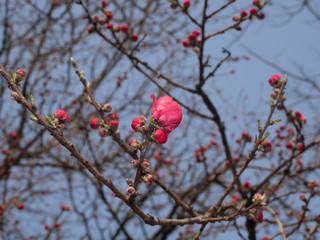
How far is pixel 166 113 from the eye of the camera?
1.36 m

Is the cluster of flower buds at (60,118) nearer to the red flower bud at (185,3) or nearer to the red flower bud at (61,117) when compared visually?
the red flower bud at (61,117)

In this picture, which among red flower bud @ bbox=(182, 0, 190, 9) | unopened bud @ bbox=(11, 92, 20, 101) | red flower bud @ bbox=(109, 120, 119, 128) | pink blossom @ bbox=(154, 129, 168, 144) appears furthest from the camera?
red flower bud @ bbox=(182, 0, 190, 9)

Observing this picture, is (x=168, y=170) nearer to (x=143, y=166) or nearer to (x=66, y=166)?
(x=66, y=166)

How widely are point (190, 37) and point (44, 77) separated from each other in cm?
298

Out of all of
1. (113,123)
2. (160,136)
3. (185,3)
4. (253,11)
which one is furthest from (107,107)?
(253,11)

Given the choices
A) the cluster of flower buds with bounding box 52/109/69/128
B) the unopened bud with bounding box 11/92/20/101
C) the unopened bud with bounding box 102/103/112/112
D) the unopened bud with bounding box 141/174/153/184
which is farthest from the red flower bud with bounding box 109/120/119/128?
the unopened bud with bounding box 11/92/20/101

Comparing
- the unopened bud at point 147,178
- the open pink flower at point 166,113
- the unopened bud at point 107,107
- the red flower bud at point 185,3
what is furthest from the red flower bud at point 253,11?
the unopened bud at point 147,178

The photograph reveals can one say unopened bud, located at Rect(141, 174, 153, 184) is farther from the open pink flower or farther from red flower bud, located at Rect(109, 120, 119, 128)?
red flower bud, located at Rect(109, 120, 119, 128)

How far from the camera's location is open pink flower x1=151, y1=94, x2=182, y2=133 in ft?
4.44

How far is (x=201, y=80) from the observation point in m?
3.00

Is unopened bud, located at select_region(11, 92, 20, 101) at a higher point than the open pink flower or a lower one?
higher

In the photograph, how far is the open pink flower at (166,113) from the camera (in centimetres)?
135

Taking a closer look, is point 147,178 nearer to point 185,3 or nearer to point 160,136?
point 160,136

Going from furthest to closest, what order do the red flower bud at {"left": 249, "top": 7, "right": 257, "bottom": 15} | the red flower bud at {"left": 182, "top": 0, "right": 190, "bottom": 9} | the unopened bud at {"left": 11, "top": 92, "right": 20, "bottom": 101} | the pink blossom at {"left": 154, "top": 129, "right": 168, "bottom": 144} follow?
the red flower bud at {"left": 249, "top": 7, "right": 257, "bottom": 15}
the red flower bud at {"left": 182, "top": 0, "right": 190, "bottom": 9}
the pink blossom at {"left": 154, "top": 129, "right": 168, "bottom": 144}
the unopened bud at {"left": 11, "top": 92, "right": 20, "bottom": 101}
